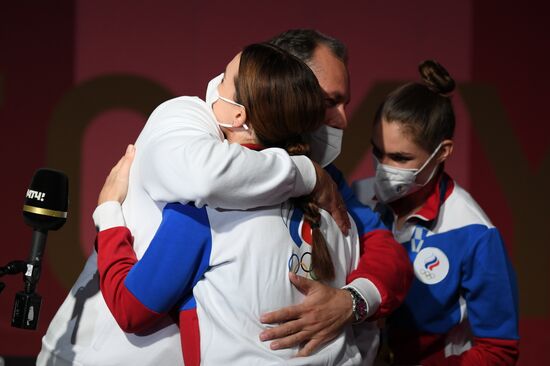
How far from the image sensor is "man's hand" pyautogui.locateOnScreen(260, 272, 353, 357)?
5.20 ft

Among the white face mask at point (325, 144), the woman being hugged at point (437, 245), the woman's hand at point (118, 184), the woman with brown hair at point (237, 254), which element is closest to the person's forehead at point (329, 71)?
the white face mask at point (325, 144)

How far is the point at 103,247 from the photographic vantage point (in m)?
1.65

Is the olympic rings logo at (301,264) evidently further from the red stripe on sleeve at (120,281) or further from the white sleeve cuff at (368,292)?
the red stripe on sleeve at (120,281)

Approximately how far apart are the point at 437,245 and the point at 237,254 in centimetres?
106

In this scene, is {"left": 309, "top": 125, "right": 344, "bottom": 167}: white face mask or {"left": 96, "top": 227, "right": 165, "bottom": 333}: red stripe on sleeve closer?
{"left": 96, "top": 227, "right": 165, "bottom": 333}: red stripe on sleeve

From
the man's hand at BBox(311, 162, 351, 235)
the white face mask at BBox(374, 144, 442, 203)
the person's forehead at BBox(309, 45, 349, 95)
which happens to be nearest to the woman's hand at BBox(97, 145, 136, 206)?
the man's hand at BBox(311, 162, 351, 235)

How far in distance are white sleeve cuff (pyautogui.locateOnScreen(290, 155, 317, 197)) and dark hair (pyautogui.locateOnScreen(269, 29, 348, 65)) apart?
0.46 meters

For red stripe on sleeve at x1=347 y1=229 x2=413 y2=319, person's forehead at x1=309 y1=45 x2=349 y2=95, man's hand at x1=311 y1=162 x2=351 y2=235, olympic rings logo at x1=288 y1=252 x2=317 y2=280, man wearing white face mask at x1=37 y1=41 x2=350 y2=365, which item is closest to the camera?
man wearing white face mask at x1=37 y1=41 x2=350 y2=365

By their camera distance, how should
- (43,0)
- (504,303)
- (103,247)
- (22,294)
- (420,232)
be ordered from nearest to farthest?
(22,294) < (103,247) < (504,303) < (420,232) < (43,0)

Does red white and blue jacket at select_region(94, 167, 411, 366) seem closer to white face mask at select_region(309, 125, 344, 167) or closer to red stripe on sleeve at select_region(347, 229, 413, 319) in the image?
red stripe on sleeve at select_region(347, 229, 413, 319)

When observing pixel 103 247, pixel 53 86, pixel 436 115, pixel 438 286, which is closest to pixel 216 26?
pixel 53 86

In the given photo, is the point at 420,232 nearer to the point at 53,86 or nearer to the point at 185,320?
the point at 185,320

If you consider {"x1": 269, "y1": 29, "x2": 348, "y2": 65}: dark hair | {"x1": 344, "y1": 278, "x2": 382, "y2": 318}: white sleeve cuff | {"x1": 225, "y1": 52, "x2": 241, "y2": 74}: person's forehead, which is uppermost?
{"x1": 269, "y1": 29, "x2": 348, "y2": 65}: dark hair

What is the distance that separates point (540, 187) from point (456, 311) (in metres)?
2.37
